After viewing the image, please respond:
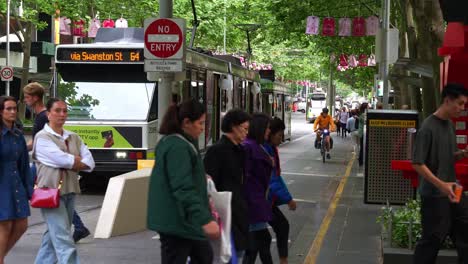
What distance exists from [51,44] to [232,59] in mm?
29134

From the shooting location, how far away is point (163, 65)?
39.7 ft

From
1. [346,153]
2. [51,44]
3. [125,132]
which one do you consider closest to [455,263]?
[125,132]

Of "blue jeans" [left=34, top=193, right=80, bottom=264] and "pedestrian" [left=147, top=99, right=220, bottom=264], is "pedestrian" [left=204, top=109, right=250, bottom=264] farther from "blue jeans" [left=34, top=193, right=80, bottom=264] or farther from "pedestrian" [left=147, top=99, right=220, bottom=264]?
"blue jeans" [left=34, top=193, right=80, bottom=264]

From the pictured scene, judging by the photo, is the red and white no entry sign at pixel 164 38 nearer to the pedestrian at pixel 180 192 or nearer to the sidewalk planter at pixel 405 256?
the sidewalk planter at pixel 405 256

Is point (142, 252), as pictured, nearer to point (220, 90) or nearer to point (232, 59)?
point (220, 90)

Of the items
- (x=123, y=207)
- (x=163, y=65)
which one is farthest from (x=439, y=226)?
(x=163, y=65)

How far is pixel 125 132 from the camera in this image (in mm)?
16938

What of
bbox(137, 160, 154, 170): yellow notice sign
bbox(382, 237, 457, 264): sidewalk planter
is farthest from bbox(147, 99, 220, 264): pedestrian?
bbox(137, 160, 154, 170): yellow notice sign

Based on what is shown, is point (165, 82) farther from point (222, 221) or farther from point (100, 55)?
point (222, 221)

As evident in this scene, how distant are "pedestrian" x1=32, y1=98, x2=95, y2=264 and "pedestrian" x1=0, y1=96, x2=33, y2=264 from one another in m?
0.16

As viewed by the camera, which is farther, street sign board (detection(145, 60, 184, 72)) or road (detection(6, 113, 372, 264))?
street sign board (detection(145, 60, 184, 72))

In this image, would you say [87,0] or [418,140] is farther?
[87,0]

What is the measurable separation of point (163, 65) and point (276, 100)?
27015 mm

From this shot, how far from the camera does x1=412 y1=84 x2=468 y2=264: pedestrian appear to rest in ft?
23.4
